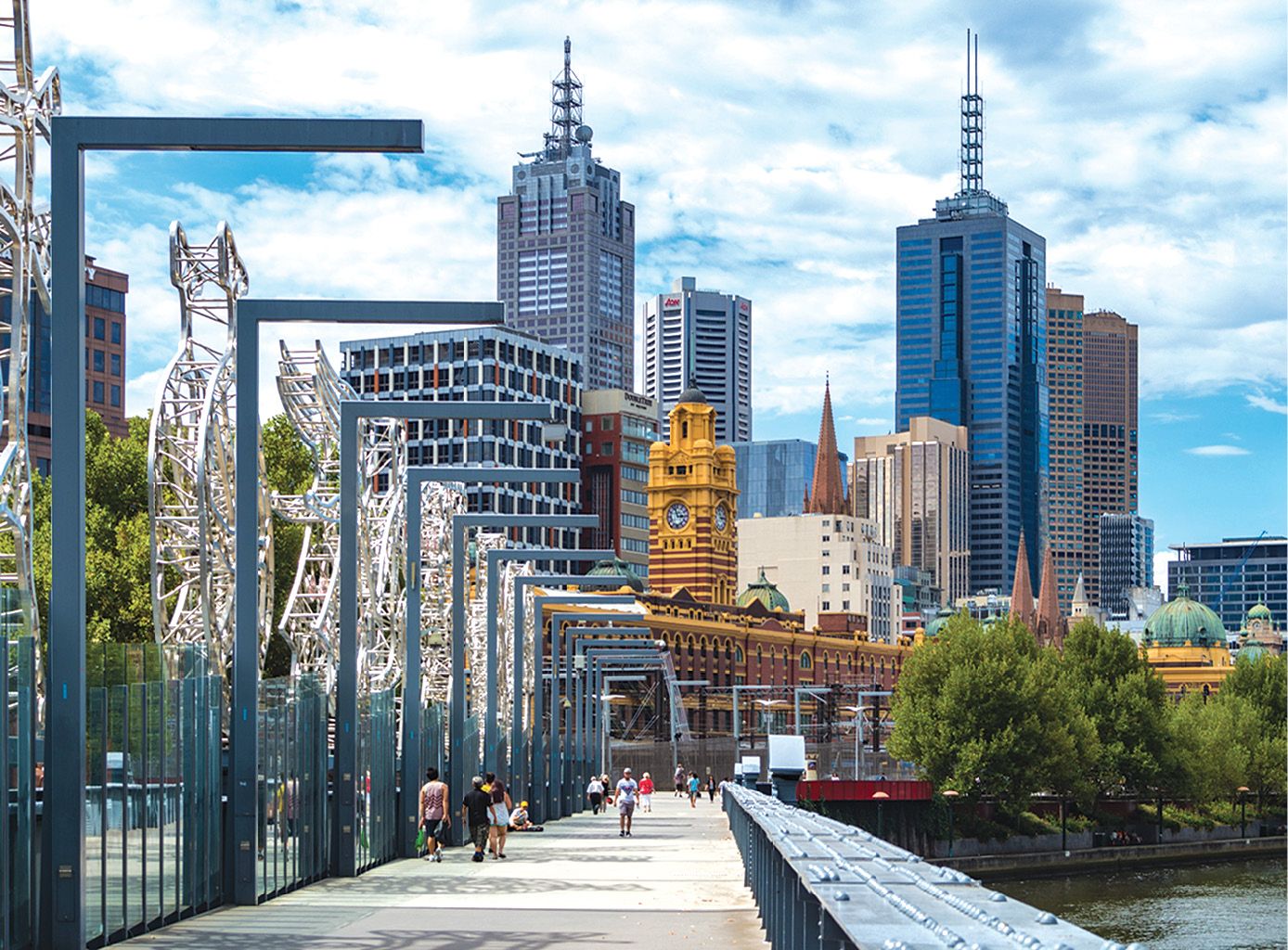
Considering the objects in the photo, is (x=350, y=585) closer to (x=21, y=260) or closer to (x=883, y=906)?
(x=21, y=260)

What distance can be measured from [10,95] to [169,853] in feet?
37.3

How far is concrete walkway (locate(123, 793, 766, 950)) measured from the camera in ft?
56.2

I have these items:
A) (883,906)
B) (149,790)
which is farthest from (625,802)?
(883,906)

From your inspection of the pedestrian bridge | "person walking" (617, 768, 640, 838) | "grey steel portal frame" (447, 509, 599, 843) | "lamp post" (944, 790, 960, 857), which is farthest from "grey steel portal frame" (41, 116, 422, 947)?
"lamp post" (944, 790, 960, 857)

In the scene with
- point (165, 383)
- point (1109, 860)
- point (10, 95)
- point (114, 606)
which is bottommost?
point (1109, 860)

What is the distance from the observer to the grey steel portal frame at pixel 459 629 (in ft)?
120

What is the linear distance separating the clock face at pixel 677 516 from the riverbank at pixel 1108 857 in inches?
3615

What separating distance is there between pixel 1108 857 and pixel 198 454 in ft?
225

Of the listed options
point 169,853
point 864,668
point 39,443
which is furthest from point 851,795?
point 864,668

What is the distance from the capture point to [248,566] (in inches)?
854

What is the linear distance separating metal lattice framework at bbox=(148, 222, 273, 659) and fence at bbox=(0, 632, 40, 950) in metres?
11.4

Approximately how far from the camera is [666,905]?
2125 cm

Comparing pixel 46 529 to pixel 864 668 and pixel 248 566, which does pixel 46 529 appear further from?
pixel 864 668

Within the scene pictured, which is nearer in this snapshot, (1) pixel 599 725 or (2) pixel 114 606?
(2) pixel 114 606
